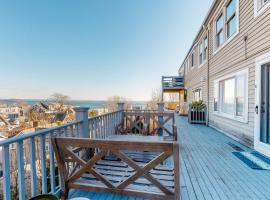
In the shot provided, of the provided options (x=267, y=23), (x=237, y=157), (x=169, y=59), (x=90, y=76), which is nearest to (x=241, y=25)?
(x=267, y=23)

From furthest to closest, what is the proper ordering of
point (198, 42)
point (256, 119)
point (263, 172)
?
point (198, 42) < point (256, 119) < point (263, 172)

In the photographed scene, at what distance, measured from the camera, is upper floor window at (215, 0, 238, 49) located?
16.6 ft

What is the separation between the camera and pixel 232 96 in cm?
533

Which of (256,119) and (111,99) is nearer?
(256,119)

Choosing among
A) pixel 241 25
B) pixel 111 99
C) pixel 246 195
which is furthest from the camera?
pixel 111 99

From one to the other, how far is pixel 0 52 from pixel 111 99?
53.1 ft

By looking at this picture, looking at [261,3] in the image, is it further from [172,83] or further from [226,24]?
[172,83]

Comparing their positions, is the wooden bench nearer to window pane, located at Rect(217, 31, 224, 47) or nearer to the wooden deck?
the wooden deck

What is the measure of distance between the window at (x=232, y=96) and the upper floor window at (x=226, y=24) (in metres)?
1.48

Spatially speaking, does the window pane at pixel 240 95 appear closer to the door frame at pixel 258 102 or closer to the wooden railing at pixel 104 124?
the door frame at pixel 258 102

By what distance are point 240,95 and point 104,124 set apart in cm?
403

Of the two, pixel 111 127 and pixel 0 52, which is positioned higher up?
pixel 0 52

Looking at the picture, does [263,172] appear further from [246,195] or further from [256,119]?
[256,119]

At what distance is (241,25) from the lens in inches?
176
